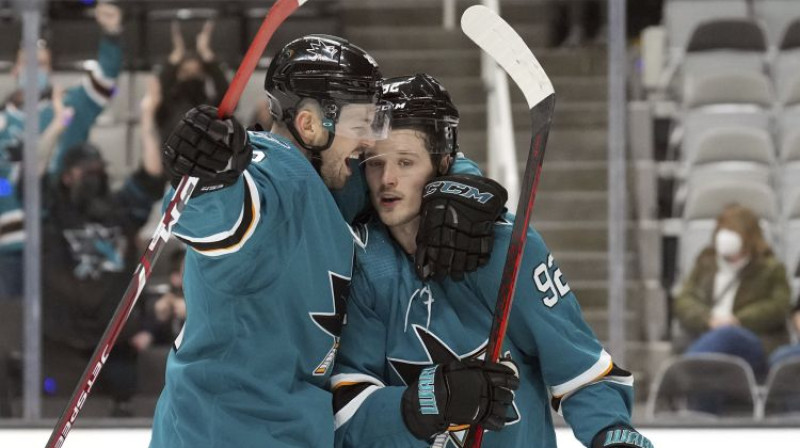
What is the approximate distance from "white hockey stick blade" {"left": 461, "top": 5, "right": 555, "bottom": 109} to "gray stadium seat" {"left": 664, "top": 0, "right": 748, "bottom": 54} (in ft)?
5.47

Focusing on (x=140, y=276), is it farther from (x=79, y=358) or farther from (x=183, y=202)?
(x=79, y=358)

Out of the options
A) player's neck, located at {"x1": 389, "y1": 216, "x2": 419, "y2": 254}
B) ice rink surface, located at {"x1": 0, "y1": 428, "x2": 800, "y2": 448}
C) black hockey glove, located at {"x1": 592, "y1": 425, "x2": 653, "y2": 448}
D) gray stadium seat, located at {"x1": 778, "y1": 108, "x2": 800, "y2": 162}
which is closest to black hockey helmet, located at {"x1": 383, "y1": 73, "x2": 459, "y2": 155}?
player's neck, located at {"x1": 389, "y1": 216, "x2": 419, "y2": 254}

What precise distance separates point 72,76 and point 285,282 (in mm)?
1918

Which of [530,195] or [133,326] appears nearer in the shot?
[530,195]

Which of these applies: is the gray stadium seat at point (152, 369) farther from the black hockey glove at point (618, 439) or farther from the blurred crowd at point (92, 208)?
the black hockey glove at point (618, 439)

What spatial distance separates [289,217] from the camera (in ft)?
5.10

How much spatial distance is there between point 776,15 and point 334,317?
2.24 meters

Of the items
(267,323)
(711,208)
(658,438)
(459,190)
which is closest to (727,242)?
(711,208)

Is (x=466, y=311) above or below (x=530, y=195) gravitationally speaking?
below

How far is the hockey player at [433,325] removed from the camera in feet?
5.74

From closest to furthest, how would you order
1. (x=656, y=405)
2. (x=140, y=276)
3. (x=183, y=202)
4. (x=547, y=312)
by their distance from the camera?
(x=183, y=202) → (x=140, y=276) → (x=547, y=312) → (x=656, y=405)

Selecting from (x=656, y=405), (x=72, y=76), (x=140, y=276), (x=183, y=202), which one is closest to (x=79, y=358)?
(x=72, y=76)

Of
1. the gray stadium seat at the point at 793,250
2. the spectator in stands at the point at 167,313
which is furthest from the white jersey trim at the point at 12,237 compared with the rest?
the gray stadium seat at the point at 793,250

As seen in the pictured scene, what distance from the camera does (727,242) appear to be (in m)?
3.38
